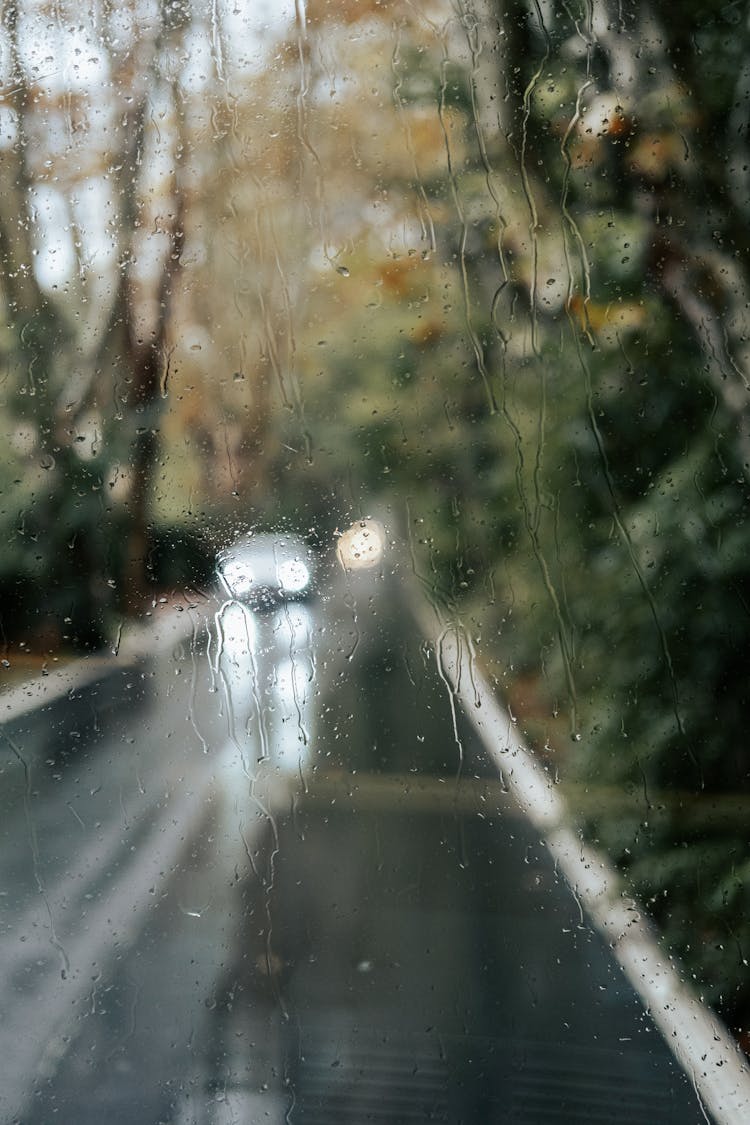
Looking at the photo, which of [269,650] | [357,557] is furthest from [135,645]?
[357,557]

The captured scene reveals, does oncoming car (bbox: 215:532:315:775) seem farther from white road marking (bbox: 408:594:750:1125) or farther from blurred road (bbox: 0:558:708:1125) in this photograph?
white road marking (bbox: 408:594:750:1125)

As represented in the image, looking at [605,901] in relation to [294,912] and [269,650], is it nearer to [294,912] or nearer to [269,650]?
[294,912]

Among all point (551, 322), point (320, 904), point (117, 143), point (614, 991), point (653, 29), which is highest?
point (653, 29)

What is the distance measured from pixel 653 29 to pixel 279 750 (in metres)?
0.90

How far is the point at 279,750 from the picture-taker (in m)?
0.99

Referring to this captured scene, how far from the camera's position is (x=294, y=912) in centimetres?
98

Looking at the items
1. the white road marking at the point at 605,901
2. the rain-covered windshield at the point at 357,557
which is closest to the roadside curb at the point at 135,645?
the rain-covered windshield at the point at 357,557

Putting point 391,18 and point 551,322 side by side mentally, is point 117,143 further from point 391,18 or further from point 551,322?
point 551,322

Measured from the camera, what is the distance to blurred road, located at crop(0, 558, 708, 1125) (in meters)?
0.96

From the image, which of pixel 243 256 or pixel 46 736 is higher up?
pixel 243 256

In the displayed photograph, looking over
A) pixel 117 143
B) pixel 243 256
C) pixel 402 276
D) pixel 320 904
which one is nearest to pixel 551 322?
pixel 402 276

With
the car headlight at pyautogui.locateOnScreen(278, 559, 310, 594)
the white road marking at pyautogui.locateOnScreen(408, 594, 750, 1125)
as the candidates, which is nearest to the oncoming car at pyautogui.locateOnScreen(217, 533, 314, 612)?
the car headlight at pyautogui.locateOnScreen(278, 559, 310, 594)

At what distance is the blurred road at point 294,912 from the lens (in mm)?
955

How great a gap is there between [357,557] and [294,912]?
0.38 m
